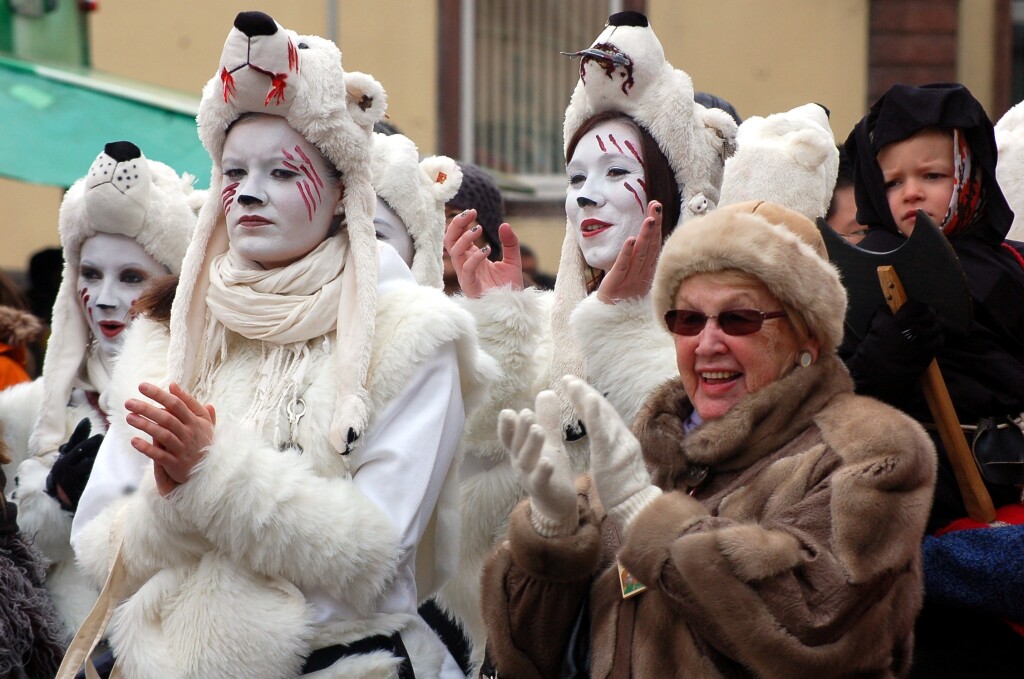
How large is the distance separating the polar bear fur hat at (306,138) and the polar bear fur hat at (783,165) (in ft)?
3.38

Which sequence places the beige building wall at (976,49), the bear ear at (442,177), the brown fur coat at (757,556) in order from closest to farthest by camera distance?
the brown fur coat at (757,556)
the bear ear at (442,177)
the beige building wall at (976,49)

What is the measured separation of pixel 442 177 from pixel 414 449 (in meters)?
1.86

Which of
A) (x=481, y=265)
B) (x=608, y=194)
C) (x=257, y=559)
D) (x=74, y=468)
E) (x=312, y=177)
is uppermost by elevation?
(x=312, y=177)

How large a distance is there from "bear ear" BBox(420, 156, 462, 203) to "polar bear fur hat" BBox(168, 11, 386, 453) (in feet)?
4.13

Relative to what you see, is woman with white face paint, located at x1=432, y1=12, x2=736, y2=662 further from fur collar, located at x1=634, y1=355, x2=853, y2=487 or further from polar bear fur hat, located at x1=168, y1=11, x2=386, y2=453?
fur collar, located at x1=634, y1=355, x2=853, y2=487

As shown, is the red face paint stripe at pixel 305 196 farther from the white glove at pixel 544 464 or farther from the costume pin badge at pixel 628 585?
the costume pin badge at pixel 628 585

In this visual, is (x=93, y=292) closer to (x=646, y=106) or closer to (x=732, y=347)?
(x=646, y=106)

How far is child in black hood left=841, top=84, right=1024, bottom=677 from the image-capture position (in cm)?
322

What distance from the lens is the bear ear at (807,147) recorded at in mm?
4070

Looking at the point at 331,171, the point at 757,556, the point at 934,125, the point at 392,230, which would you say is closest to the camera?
the point at 757,556

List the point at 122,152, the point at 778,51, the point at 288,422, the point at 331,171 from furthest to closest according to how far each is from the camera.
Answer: the point at 778,51 < the point at 122,152 < the point at 331,171 < the point at 288,422

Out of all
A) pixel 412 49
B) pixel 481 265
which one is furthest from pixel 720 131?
pixel 412 49

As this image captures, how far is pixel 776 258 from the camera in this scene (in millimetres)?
2832

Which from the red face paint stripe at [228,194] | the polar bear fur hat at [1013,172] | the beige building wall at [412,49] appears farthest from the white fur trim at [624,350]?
the beige building wall at [412,49]
